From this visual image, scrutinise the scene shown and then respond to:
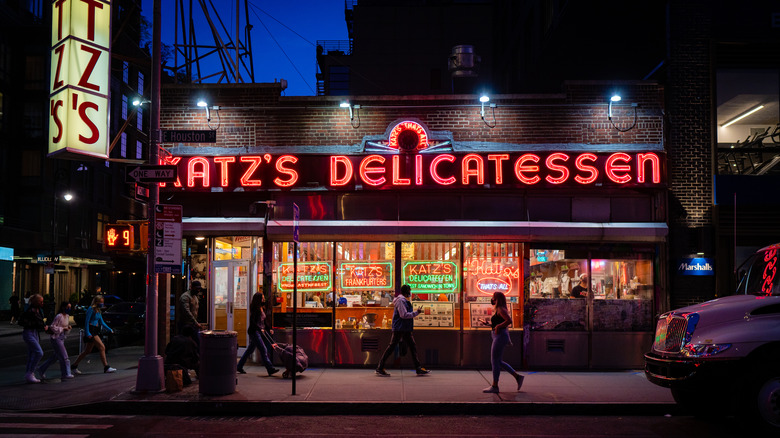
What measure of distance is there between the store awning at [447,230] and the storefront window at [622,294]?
2.40ft

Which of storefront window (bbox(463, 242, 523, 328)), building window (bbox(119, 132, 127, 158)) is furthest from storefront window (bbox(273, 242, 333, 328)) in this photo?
building window (bbox(119, 132, 127, 158))

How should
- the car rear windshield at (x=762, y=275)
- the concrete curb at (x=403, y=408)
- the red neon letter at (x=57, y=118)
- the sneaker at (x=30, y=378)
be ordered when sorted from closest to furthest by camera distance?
the car rear windshield at (x=762, y=275) < the concrete curb at (x=403, y=408) < the red neon letter at (x=57, y=118) < the sneaker at (x=30, y=378)

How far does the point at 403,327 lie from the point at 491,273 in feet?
8.91

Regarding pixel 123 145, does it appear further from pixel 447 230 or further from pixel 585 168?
pixel 585 168

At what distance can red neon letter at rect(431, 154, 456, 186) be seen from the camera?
14.0 m

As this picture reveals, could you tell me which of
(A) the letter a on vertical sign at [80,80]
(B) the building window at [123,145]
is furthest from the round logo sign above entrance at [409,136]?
(B) the building window at [123,145]

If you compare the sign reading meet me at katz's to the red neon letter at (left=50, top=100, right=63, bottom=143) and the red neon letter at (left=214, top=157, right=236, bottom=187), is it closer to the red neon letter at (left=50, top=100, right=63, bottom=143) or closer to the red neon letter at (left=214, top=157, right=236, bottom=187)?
the red neon letter at (left=214, top=157, right=236, bottom=187)

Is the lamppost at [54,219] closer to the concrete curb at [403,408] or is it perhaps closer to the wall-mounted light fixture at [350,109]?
the wall-mounted light fixture at [350,109]

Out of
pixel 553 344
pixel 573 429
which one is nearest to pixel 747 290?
pixel 573 429

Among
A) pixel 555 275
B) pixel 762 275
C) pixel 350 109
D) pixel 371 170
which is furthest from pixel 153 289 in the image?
pixel 762 275

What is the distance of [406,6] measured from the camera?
3778 centimetres

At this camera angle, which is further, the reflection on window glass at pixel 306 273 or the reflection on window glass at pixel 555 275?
the reflection on window glass at pixel 306 273

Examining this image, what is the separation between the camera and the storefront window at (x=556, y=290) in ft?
46.6

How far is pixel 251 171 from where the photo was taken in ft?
Result: 46.7
